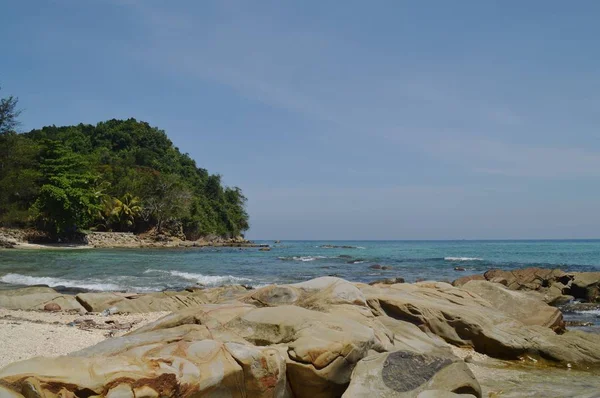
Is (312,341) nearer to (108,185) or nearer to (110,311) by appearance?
(110,311)

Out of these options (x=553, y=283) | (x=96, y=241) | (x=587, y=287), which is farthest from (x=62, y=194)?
(x=587, y=287)

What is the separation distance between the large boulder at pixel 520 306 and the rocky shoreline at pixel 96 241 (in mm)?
45533

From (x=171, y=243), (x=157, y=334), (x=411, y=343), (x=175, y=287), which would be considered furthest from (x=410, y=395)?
(x=171, y=243)

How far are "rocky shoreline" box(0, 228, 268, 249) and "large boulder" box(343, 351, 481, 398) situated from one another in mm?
48245

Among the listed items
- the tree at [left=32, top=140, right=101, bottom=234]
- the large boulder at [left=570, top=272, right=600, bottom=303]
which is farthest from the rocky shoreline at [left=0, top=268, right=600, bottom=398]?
the tree at [left=32, top=140, right=101, bottom=234]

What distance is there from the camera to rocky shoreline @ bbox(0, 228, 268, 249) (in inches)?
1932

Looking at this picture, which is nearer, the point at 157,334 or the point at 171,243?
the point at 157,334

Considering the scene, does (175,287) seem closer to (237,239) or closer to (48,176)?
(48,176)

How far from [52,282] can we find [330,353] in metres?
18.6

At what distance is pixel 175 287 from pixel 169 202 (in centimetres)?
5019

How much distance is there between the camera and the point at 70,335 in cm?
941

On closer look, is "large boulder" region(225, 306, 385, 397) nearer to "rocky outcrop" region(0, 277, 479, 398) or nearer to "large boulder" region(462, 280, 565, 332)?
"rocky outcrop" region(0, 277, 479, 398)

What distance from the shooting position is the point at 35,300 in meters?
13.8

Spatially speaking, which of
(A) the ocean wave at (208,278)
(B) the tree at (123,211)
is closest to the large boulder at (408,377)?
(A) the ocean wave at (208,278)
